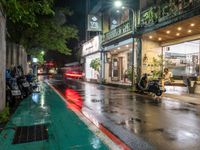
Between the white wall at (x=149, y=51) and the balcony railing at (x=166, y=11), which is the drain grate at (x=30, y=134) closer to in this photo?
the balcony railing at (x=166, y=11)

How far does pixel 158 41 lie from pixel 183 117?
1312 centimetres

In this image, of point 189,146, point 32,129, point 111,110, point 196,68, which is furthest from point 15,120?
point 196,68

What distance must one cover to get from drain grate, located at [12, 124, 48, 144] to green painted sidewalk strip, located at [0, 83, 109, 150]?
0.43ft

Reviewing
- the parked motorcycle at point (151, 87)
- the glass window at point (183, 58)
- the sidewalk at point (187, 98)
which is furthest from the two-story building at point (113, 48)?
the sidewalk at point (187, 98)

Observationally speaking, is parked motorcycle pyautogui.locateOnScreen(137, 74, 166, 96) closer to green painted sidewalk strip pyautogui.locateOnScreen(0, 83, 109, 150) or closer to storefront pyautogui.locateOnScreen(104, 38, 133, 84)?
green painted sidewalk strip pyautogui.locateOnScreen(0, 83, 109, 150)

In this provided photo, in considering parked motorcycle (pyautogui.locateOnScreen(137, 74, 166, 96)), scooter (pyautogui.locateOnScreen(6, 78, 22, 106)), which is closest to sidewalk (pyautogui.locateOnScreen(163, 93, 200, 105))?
parked motorcycle (pyautogui.locateOnScreen(137, 74, 166, 96))

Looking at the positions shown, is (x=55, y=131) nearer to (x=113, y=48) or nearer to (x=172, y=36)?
(x=172, y=36)

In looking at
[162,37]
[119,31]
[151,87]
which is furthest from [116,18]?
[151,87]

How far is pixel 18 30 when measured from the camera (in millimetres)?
19031

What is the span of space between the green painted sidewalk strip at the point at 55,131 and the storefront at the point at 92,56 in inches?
905

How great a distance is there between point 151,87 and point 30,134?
35.6ft

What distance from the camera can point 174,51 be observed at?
66.9ft

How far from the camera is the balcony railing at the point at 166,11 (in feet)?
44.5

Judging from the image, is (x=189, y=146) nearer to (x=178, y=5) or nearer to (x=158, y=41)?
(x=178, y=5)
